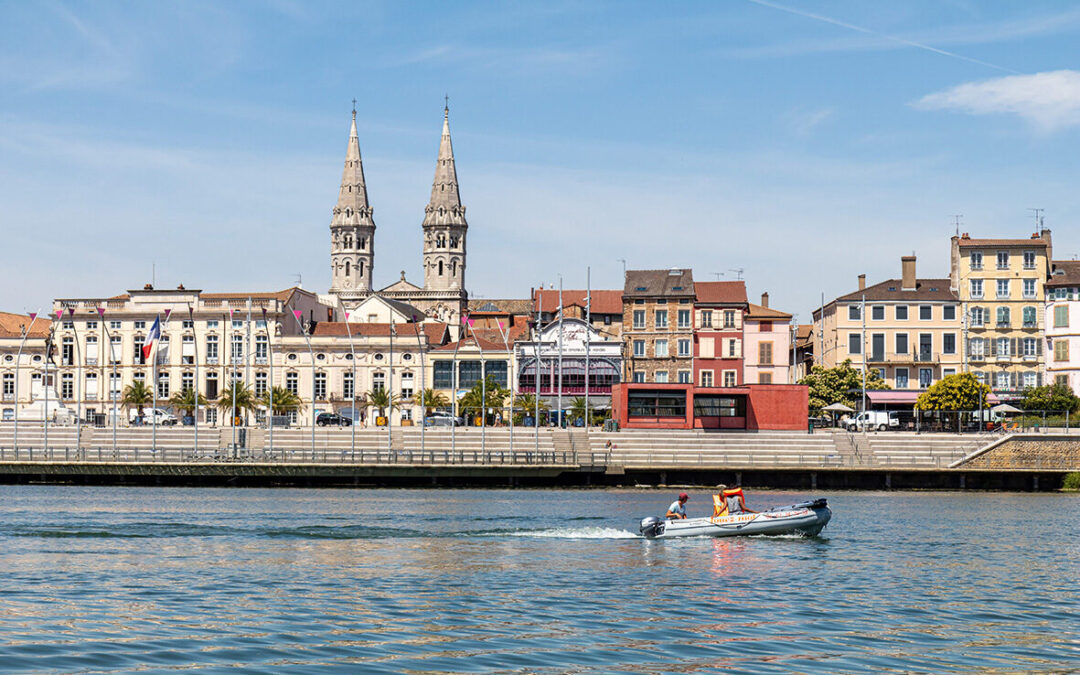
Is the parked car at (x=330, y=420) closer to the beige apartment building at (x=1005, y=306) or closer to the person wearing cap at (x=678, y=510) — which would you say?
the beige apartment building at (x=1005, y=306)

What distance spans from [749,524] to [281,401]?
242 feet

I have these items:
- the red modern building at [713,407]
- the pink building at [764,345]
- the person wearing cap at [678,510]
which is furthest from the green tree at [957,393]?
the person wearing cap at [678,510]

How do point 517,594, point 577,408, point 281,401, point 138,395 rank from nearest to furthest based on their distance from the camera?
point 517,594 < point 577,408 < point 281,401 < point 138,395

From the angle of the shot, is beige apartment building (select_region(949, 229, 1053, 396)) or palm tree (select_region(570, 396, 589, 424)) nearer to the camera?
beige apartment building (select_region(949, 229, 1053, 396))

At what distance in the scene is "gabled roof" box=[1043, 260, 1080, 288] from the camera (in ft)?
359

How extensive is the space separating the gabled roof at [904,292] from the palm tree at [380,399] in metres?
40.8

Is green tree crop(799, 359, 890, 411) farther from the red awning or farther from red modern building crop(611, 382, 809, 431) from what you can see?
red modern building crop(611, 382, 809, 431)

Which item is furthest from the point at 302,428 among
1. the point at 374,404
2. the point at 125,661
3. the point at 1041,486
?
the point at 125,661

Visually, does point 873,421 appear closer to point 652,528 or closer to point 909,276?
point 909,276

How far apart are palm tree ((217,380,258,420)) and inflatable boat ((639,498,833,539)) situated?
72.5 meters

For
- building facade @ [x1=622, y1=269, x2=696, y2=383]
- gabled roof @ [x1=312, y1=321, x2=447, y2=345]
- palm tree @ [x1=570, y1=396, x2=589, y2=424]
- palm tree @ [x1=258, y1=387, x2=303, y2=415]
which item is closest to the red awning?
building facade @ [x1=622, y1=269, x2=696, y2=383]

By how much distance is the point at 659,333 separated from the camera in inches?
4806

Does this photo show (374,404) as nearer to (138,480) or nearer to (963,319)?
(138,480)

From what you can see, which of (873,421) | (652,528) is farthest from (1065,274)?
(652,528)
